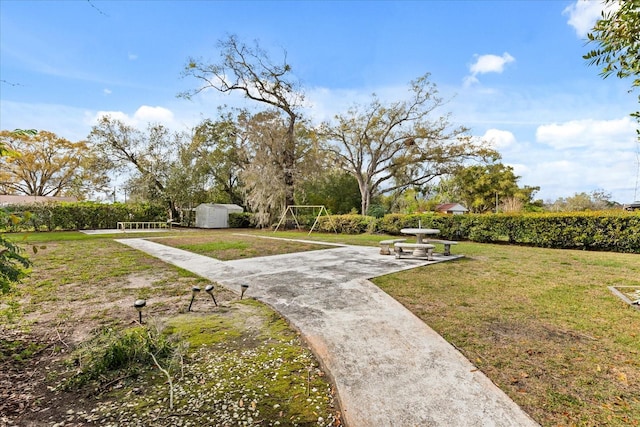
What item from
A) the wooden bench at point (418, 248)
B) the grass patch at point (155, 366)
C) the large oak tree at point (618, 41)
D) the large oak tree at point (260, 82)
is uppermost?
the large oak tree at point (260, 82)

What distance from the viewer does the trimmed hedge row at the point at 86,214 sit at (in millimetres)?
14992

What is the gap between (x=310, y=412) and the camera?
1689 mm

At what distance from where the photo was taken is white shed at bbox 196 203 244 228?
69.8 ft

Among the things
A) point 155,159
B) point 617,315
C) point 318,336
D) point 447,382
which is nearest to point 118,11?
point 318,336

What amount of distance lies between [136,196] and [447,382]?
75.7 ft

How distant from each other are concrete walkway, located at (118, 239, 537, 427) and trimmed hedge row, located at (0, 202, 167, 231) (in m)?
15.5

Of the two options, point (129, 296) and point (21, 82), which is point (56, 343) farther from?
point (21, 82)

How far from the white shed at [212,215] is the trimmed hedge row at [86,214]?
247 cm

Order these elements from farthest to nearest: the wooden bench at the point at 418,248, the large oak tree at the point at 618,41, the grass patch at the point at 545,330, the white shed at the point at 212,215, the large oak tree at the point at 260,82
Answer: the white shed at the point at 212,215, the large oak tree at the point at 260,82, the wooden bench at the point at 418,248, the large oak tree at the point at 618,41, the grass patch at the point at 545,330

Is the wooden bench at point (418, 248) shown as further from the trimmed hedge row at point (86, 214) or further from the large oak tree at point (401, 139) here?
the trimmed hedge row at point (86, 214)

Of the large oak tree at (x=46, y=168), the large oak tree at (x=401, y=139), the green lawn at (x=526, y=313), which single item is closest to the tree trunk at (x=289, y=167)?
the large oak tree at (x=401, y=139)

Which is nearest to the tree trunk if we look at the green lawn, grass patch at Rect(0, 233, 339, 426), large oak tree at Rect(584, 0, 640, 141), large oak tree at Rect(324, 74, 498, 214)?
large oak tree at Rect(324, 74, 498, 214)

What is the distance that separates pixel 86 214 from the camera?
16844mm

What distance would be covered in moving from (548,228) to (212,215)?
18935 millimetres
